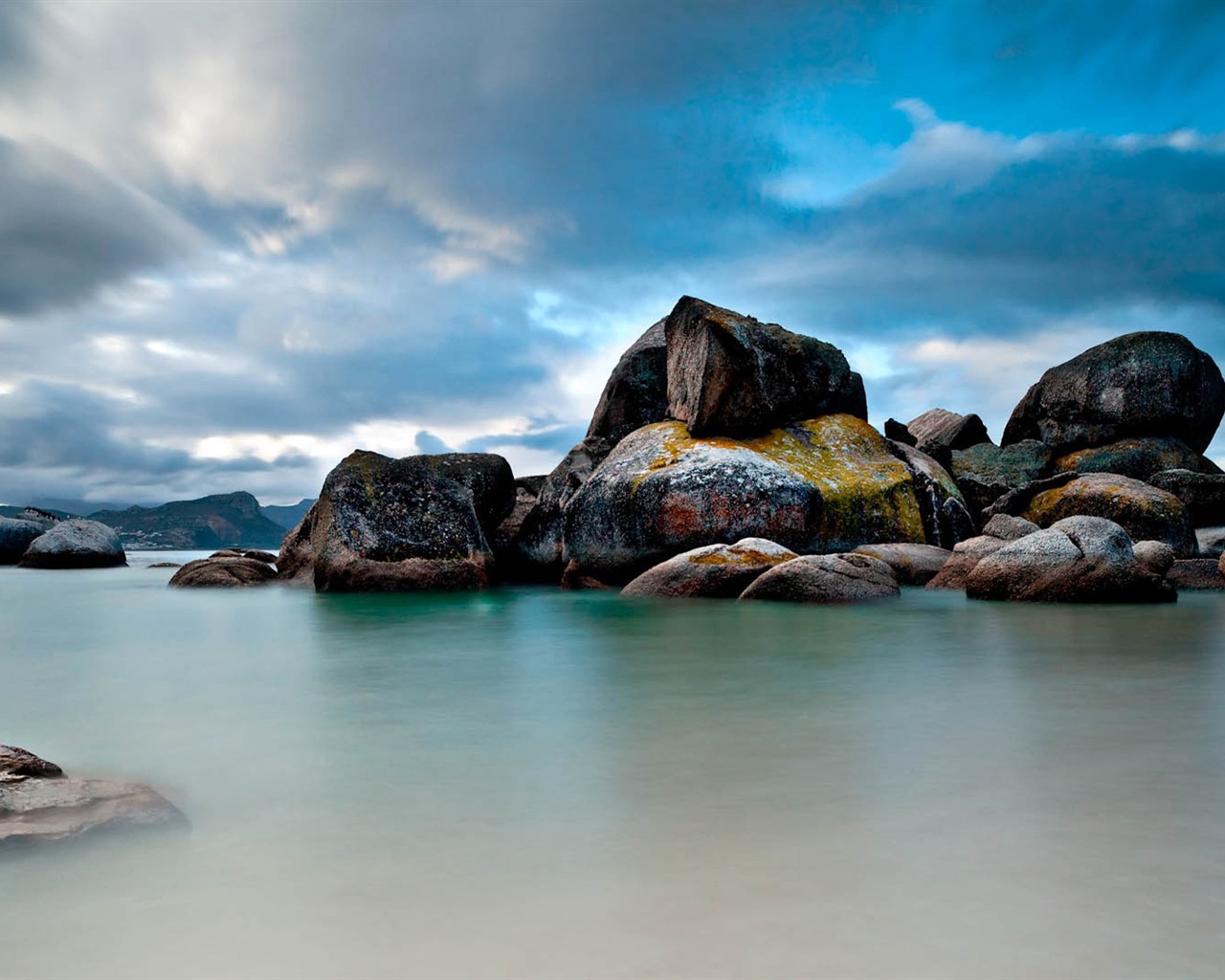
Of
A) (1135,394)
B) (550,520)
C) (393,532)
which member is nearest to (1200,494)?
(1135,394)

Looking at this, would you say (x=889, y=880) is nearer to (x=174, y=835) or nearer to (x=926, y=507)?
(x=174, y=835)

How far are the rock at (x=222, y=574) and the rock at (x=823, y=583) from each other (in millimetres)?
9989

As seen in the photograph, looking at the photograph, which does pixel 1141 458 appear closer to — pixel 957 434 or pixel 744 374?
pixel 957 434

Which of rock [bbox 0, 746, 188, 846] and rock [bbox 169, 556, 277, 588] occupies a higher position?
rock [bbox 169, 556, 277, 588]

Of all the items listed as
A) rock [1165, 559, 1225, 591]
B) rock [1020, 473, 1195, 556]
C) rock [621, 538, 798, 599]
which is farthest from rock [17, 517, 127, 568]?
rock [1165, 559, 1225, 591]

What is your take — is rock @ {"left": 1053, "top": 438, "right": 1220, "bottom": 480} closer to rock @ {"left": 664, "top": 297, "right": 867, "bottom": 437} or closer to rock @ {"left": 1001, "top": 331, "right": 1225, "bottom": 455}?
rock @ {"left": 1001, "top": 331, "right": 1225, "bottom": 455}

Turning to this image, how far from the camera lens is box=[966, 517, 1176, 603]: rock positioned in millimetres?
9258

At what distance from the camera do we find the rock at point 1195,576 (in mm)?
10750

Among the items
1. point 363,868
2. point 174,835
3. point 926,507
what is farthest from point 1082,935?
point 926,507

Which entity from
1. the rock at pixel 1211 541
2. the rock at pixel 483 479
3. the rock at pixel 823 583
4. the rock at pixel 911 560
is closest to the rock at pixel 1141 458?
the rock at pixel 1211 541

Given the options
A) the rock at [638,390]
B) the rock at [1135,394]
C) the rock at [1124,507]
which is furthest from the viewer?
the rock at [1135,394]

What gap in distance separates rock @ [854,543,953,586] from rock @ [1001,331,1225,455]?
25.3 feet

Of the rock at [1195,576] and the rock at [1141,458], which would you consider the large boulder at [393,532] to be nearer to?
the rock at [1195,576]

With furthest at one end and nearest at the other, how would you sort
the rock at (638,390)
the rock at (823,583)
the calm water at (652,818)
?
the rock at (638,390) < the rock at (823,583) < the calm water at (652,818)
